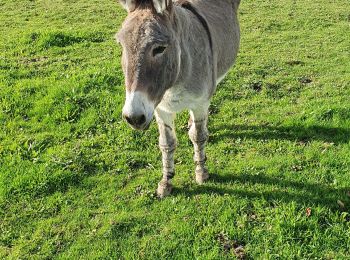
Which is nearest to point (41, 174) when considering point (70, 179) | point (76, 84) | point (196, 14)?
point (70, 179)

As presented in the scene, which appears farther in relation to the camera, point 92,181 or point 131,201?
point 92,181

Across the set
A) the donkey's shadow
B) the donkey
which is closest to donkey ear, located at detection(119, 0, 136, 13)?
the donkey

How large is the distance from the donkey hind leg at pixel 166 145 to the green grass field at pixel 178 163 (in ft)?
0.48

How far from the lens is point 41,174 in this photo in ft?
16.8

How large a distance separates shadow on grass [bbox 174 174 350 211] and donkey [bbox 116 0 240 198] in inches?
8.3

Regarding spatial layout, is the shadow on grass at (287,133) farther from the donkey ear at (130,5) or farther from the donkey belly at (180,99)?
the donkey ear at (130,5)

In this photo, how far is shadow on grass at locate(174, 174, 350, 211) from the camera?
4.55 meters

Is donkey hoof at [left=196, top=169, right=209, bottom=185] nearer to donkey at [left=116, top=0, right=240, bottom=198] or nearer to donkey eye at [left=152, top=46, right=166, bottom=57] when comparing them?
donkey at [left=116, top=0, right=240, bottom=198]

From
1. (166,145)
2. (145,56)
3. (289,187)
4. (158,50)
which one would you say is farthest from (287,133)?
(145,56)

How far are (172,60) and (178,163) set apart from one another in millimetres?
2320

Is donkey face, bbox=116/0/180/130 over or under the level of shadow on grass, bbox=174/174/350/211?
over

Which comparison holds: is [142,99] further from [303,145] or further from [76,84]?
[76,84]

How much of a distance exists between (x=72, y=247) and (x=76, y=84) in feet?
11.1

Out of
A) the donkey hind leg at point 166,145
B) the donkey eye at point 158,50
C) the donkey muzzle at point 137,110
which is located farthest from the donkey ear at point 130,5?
the donkey hind leg at point 166,145
